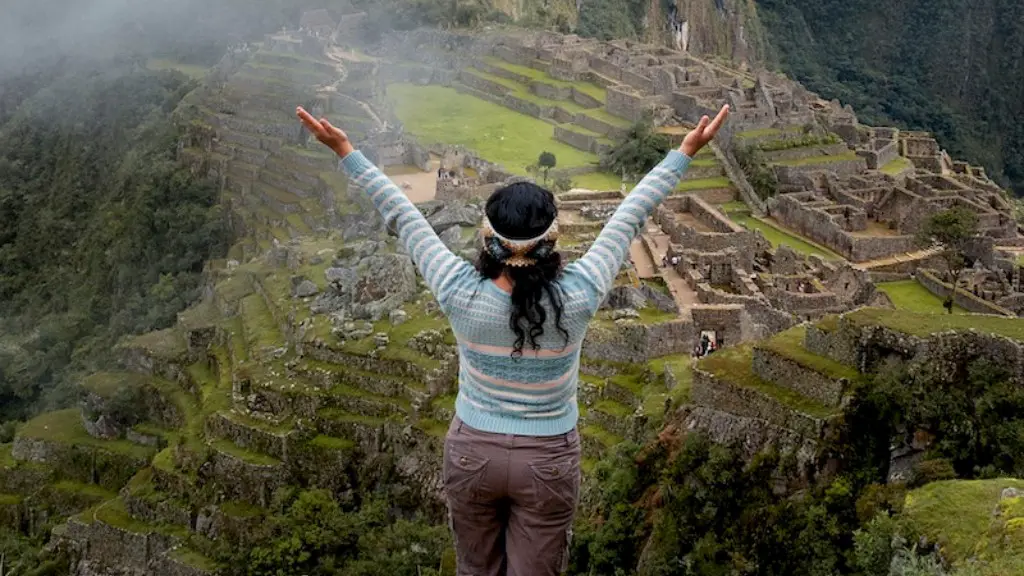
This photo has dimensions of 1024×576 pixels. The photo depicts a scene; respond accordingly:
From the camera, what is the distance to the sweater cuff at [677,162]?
216 inches

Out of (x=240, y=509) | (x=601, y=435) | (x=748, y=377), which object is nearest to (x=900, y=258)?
(x=601, y=435)

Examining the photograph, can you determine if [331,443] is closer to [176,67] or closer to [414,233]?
[414,233]

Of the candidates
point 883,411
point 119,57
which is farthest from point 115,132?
point 883,411

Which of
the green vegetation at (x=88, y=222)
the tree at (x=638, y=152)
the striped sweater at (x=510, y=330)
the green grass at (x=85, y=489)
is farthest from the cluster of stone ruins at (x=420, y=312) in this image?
the striped sweater at (x=510, y=330)

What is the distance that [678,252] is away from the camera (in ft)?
69.4

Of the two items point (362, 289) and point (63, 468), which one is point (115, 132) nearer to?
point (63, 468)

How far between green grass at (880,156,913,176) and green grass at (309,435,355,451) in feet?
77.9

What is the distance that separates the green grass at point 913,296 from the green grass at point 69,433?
14.2 meters

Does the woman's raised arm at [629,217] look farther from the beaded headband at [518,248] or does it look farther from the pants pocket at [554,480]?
the pants pocket at [554,480]

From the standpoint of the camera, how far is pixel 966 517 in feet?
26.0

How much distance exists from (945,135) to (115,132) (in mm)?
60676

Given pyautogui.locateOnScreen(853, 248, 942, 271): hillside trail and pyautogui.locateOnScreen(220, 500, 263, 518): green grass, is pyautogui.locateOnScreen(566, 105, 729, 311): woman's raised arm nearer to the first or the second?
pyautogui.locateOnScreen(220, 500, 263, 518): green grass

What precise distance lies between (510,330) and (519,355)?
0.12 metres

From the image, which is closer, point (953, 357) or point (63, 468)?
point (953, 357)
